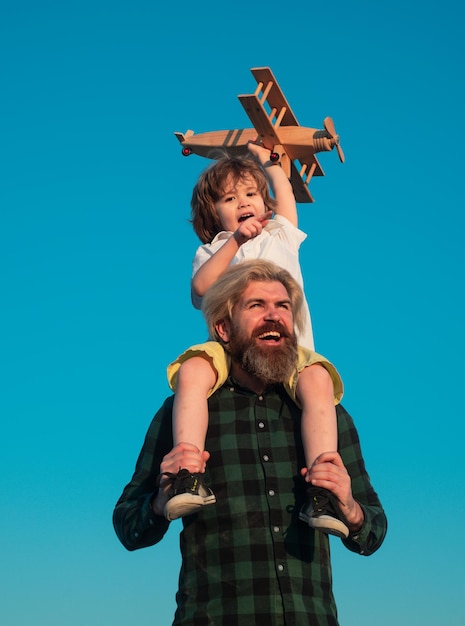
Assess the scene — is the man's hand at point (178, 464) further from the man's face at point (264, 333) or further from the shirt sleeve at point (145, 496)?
the man's face at point (264, 333)

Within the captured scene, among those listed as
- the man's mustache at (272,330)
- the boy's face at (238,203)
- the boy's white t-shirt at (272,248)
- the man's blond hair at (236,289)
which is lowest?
the man's mustache at (272,330)

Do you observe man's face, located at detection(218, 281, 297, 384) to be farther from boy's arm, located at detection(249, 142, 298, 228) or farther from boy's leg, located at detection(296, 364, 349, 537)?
boy's arm, located at detection(249, 142, 298, 228)

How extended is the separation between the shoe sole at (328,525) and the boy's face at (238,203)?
3140 millimetres

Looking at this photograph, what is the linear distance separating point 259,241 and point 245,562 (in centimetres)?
303

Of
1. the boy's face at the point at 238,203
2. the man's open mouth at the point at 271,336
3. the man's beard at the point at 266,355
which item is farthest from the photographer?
the boy's face at the point at 238,203

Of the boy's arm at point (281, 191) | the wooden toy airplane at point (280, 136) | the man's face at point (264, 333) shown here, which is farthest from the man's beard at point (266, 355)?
the wooden toy airplane at point (280, 136)

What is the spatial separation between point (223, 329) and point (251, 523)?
4.16 feet

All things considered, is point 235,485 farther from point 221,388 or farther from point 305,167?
point 305,167

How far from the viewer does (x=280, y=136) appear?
9391 millimetres

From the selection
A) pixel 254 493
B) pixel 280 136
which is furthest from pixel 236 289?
pixel 280 136

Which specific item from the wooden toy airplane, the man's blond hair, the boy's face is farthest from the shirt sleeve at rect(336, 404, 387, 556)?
the wooden toy airplane

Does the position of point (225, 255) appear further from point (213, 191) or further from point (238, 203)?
point (213, 191)

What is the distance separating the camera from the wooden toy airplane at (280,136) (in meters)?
9.27

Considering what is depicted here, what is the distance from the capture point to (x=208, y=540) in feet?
17.7
